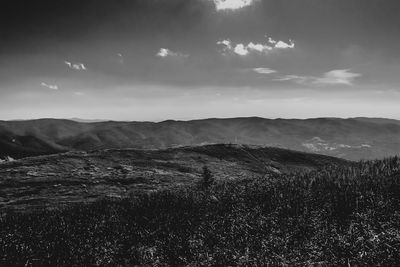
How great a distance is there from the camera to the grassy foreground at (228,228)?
3557 millimetres

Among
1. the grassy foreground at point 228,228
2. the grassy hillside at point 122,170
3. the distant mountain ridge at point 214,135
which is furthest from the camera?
the distant mountain ridge at point 214,135

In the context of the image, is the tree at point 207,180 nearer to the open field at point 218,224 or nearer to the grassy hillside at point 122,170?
the open field at point 218,224

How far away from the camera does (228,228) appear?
4281mm

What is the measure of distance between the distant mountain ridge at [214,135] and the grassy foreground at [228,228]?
4559cm

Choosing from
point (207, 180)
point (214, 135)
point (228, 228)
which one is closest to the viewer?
point (228, 228)

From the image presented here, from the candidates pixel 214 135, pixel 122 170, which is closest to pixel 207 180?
pixel 122 170

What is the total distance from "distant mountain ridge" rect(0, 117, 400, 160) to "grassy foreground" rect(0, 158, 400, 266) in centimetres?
4559

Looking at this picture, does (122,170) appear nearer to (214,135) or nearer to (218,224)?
(218,224)

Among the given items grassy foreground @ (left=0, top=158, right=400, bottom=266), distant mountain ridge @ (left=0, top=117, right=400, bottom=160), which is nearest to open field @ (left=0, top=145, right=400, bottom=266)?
grassy foreground @ (left=0, top=158, right=400, bottom=266)

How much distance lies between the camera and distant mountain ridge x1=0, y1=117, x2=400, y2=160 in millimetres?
58188

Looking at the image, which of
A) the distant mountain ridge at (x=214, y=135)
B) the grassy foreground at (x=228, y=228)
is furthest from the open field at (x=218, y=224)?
the distant mountain ridge at (x=214, y=135)

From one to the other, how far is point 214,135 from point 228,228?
63078 millimetres

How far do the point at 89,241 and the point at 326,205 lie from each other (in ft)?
9.52

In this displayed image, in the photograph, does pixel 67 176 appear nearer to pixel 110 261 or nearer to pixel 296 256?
pixel 110 261
